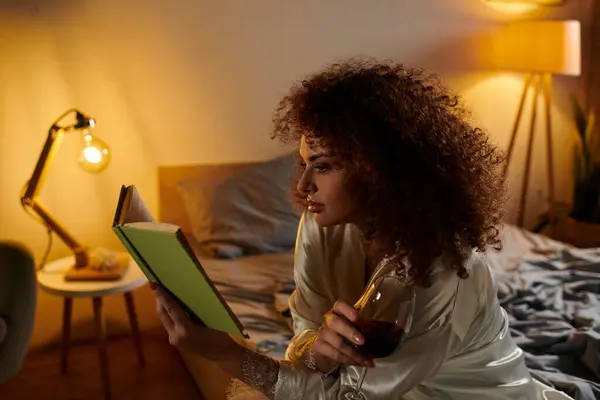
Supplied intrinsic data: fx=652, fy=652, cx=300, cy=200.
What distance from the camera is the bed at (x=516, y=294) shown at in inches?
68.5

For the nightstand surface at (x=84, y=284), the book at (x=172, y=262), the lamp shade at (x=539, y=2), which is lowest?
the nightstand surface at (x=84, y=284)

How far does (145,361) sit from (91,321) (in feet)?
1.04

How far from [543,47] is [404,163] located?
2.35 metres

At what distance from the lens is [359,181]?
3.58ft

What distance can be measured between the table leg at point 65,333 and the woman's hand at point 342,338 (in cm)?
156

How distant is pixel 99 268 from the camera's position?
219 centimetres

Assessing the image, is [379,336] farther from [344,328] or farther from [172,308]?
[172,308]

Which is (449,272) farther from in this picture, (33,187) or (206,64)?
(206,64)

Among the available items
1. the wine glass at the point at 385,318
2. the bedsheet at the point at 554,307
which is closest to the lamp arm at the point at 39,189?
the bedsheet at the point at 554,307

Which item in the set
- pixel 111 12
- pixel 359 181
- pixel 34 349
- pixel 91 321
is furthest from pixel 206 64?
pixel 359 181

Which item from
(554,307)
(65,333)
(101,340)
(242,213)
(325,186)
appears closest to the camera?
(325,186)

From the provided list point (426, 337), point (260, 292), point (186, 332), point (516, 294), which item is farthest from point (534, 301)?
point (186, 332)

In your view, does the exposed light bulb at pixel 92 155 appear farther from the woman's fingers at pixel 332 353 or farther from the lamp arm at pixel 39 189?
the woman's fingers at pixel 332 353

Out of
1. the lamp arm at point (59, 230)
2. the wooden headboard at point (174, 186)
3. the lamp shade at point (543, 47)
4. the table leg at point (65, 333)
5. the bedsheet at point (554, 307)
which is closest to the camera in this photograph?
the bedsheet at point (554, 307)
